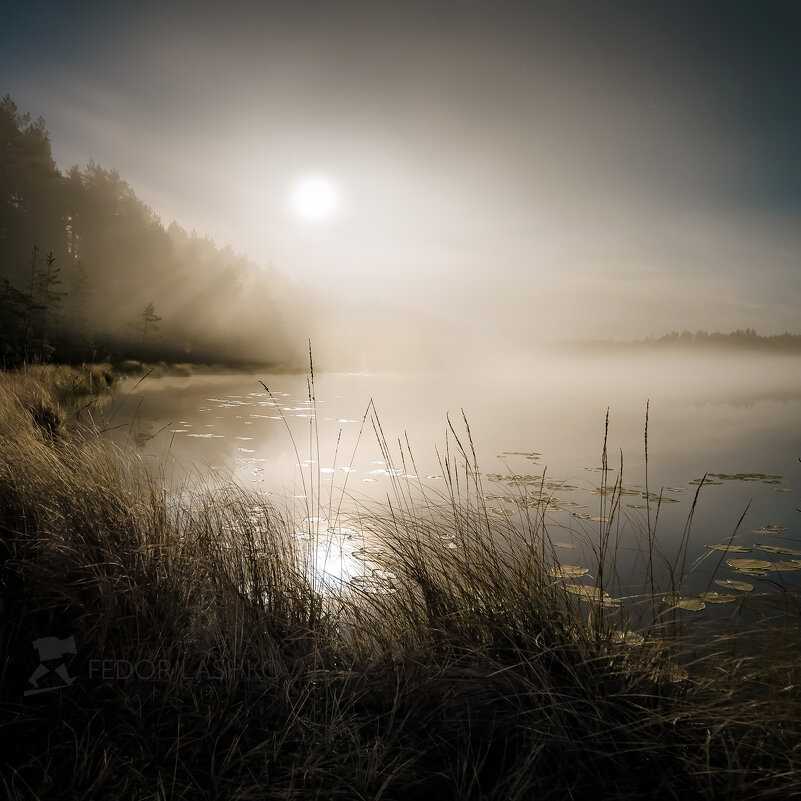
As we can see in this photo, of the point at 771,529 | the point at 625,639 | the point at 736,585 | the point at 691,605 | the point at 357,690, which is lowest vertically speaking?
the point at 771,529

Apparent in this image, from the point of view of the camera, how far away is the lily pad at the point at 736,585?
4516mm

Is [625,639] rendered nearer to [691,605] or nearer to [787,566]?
[691,605]

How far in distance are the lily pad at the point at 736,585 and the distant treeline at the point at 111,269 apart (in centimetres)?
2617

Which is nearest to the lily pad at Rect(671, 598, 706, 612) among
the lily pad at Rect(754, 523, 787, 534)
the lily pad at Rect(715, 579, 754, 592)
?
the lily pad at Rect(715, 579, 754, 592)

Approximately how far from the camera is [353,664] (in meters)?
2.16

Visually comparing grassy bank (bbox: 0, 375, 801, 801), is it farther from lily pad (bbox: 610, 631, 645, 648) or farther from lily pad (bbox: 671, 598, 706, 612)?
lily pad (bbox: 671, 598, 706, 612)

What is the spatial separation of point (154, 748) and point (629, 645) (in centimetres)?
183

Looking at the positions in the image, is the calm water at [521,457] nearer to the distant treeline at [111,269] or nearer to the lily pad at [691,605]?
the lily pad at [691,605]

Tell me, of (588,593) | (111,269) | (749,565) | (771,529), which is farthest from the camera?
(111,269)

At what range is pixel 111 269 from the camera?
4381 cm

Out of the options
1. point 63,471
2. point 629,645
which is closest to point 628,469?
point 629,645

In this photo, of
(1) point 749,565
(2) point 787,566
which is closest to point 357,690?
(1) point 749,565

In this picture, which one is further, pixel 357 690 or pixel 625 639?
pixel 625 639

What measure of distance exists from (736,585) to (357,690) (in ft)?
13.6
